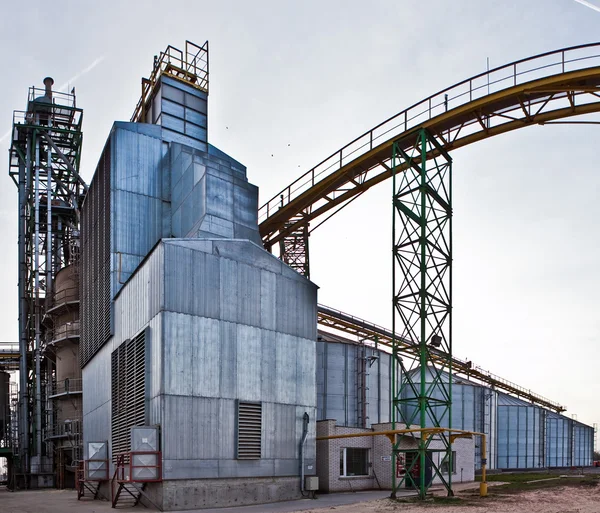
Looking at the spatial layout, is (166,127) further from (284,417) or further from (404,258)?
(284,417)

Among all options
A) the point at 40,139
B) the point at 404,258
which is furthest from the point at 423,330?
the point at 40,139

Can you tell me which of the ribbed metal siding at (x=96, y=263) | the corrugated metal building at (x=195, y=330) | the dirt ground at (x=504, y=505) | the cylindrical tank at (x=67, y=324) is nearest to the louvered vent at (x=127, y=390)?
the corrugated metal building at (x=195, y=330)

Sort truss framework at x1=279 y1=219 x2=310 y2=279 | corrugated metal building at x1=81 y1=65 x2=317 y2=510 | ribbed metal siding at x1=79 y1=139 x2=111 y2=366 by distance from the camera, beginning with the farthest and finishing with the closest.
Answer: truss framework at x1=279 y1=219 x2=310 y2=279
ribbed metal siding at x1=79 y1=139 x2=111 y2=366
corrugated metal building at x1=81 y1=65 x2=317 y2=510

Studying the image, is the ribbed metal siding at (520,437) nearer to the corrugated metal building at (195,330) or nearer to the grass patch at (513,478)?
the grass patch at (513,478)

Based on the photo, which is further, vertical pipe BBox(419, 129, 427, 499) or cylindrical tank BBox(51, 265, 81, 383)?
cylindrical tank BBox(51, 265, 81, 383)

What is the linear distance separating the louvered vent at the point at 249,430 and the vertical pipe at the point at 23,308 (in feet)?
100

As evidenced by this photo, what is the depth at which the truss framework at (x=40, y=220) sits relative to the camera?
5109 cm

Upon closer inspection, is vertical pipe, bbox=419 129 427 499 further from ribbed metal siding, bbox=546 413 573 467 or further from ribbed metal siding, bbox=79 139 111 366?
ribbed metal siding, bbox=546 413 573 467

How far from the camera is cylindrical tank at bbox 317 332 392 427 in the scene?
39062 mm

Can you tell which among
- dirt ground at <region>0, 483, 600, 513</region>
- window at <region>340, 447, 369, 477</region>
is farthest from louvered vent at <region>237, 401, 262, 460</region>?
window at <region>340, 447, 369, 477</region>

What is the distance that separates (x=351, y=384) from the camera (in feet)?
133

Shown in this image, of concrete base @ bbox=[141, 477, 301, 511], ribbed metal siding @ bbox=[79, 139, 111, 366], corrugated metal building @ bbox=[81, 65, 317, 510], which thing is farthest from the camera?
ribbed metal siding @ bbox=[79, 139, 111, 366]

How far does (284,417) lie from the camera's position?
2697 centimetres

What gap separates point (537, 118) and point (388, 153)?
696 centimetres
